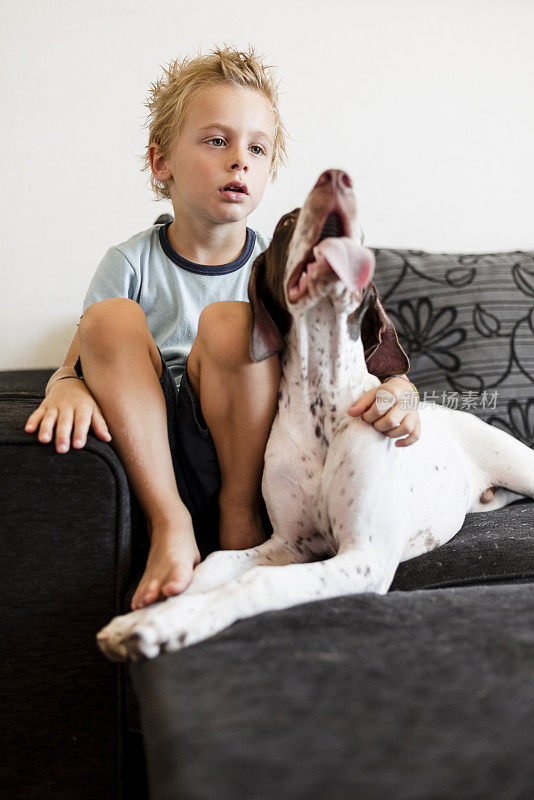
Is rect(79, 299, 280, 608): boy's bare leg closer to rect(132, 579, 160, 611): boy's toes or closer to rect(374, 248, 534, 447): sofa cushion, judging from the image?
rect(132, 579, 160, 611): boy's toes

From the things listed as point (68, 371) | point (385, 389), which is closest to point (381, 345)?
point (385, 389)

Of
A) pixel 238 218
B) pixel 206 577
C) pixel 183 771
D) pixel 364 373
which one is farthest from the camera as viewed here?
pixel 238 218

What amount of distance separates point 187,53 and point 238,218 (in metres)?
1.03

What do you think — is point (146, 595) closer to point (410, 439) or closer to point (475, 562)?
point (410, 439)

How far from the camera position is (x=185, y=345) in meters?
1.81

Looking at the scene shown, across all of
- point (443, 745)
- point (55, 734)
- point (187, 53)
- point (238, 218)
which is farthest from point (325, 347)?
point (187, 53)

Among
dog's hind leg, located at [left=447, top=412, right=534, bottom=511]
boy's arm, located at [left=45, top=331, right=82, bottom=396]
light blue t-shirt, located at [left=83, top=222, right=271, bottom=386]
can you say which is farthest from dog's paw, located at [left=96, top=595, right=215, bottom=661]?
dog's hind leg, located at [left=447, top=412, right=534, bottom=511]

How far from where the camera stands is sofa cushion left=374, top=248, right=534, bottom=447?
2.10 meters

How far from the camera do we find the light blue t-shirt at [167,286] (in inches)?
70.5

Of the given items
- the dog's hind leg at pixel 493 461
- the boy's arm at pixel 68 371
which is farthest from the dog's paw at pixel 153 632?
the dog's hind leg at pixel 493 461

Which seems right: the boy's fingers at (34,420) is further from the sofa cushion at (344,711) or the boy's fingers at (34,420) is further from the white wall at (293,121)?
the white wall at (293,121)

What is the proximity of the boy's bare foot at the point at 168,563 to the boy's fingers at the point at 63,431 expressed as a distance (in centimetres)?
25

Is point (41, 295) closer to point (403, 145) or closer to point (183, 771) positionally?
point (403, 145)

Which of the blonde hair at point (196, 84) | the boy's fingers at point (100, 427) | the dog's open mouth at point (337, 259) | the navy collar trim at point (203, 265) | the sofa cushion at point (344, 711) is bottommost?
the sofa cushion at point (344, 711)
